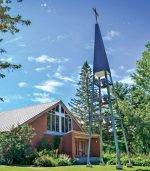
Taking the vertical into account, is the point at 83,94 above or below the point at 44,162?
above

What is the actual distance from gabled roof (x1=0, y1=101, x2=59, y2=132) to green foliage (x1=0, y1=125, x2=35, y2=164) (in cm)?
433

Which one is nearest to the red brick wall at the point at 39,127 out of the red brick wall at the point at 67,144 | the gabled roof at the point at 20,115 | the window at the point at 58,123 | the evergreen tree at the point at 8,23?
the gabled roof at the point at 20,115

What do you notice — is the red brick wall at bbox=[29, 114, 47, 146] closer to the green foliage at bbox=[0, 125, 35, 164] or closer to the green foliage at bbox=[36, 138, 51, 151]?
the green foliage at bbox=[36, 138, 51, 151]

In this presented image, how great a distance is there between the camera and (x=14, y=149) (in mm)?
30094

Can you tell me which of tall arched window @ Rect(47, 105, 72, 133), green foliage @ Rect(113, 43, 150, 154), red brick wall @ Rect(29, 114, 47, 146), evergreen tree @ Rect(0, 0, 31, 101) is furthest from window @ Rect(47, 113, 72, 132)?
evergreen tree @ Rect(0, 0, 31, 101)

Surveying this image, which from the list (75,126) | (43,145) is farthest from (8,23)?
(75,126)

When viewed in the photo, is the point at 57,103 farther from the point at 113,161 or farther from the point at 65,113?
the point at 113,161

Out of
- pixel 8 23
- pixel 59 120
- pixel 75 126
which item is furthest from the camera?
pixel 75 126

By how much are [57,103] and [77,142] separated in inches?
206

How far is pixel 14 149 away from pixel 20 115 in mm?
10189

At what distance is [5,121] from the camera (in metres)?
39.3

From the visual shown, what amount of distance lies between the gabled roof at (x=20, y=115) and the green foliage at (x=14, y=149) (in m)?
4.33

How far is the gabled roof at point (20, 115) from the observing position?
36.8 metres

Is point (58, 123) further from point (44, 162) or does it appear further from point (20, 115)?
point (44, 162)
